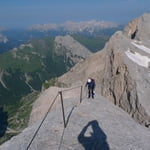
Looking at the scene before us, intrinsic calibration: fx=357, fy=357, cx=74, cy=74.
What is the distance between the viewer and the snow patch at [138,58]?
54.7 m

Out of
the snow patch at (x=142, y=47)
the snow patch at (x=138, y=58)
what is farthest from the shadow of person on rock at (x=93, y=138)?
the snow patch at (x=142, y=47)

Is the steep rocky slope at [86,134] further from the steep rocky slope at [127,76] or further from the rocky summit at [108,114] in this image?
the steep rocky slope at [127,76]

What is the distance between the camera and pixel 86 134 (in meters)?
26.9

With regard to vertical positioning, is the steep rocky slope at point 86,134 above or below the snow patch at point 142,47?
above

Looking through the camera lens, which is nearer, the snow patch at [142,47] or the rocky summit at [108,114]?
the rocky summit at [108,114]

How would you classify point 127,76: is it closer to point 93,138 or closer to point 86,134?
point 86,134

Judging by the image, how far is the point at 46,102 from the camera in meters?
51.4

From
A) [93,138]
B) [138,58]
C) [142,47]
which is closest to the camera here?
[93,138]

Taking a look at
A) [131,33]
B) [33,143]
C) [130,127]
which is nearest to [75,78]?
[131,33]

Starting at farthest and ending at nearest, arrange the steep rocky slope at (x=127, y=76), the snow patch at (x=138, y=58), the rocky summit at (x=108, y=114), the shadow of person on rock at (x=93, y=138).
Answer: the snow patch at (x=138, y=58), the steep rocky slope at (x=127, y=76), the rocky summit at (x=108, y=114), the shadow of person on rock at (x=93, y=138)

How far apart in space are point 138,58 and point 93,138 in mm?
32661

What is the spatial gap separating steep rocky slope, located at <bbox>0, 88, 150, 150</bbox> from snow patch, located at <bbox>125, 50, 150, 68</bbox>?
71.0 feet

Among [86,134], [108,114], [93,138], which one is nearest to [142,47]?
[108,114]

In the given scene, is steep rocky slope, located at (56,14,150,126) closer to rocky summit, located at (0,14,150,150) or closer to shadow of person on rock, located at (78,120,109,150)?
rocky summit, located at (0,14,150,150)
